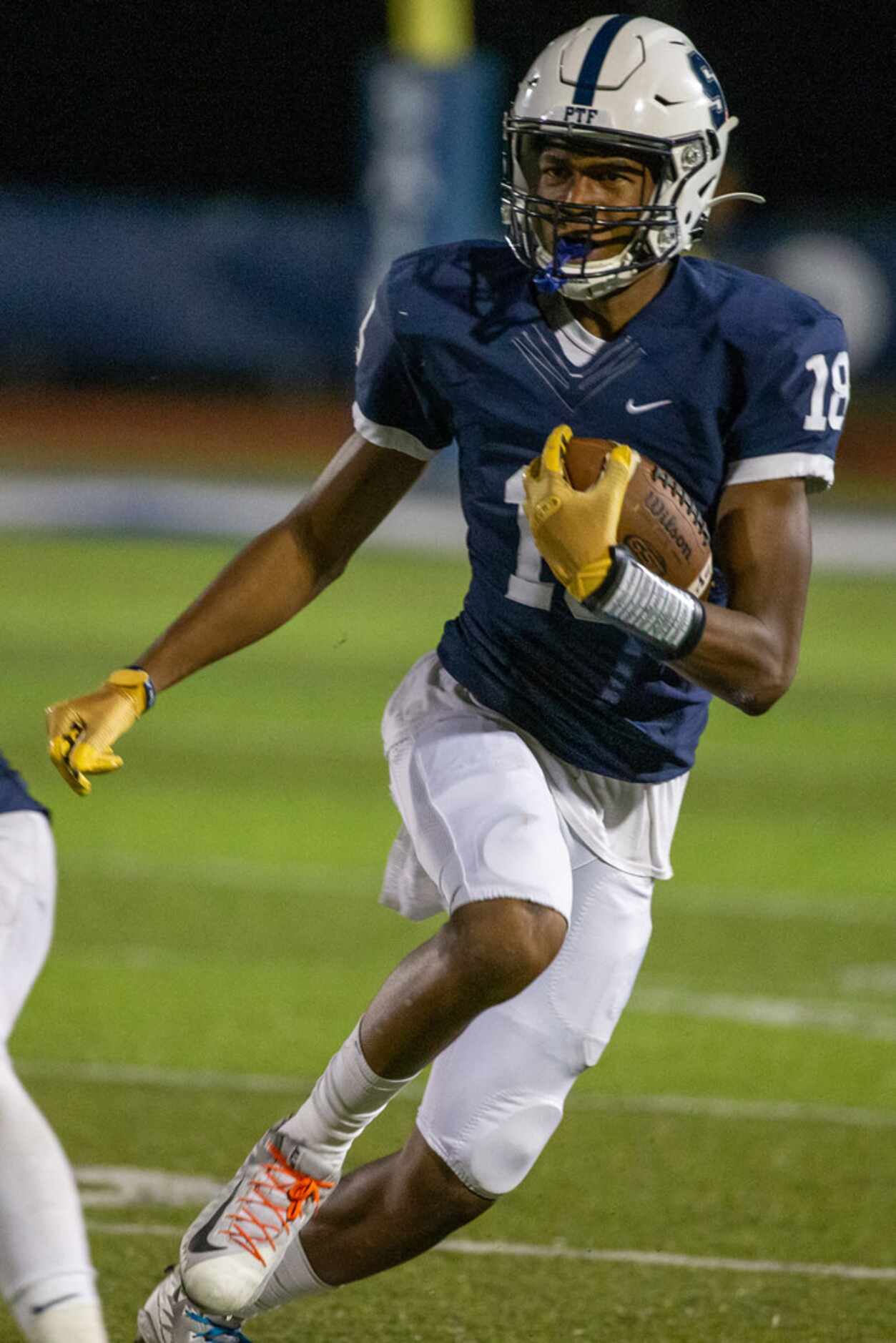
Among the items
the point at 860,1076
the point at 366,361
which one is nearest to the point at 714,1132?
the point at 860,1076

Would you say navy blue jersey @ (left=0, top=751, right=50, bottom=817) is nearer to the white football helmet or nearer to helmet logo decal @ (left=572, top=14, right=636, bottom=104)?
the white football helmet

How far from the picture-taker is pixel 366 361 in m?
3.29

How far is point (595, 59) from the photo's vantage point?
315 centimetres

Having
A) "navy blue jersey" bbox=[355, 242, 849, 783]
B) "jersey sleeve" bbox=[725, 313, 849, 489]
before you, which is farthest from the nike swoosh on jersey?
"jersey sleeve" bbox=[725, 313, 849, 489]

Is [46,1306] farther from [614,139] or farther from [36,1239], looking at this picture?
[614,139]

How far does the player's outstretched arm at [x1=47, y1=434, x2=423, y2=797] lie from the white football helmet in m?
0.42

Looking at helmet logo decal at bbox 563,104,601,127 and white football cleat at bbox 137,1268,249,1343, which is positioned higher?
helmet logo decal at bbox 563,104,601,127

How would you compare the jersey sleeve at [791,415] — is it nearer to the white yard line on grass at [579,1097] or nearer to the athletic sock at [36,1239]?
the athletic sock at [36,1239]

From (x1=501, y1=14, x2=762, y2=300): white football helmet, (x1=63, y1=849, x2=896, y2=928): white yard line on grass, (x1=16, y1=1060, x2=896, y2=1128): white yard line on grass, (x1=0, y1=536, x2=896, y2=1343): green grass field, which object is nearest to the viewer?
(x1=501, y1=14, x2=762, y2=300): white football helmet

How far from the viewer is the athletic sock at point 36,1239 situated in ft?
7.95

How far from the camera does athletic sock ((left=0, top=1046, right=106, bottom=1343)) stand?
7.95 feet

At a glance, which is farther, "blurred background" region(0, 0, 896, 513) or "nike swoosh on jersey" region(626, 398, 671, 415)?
"blurred background" region(0, 0, 896, 513)

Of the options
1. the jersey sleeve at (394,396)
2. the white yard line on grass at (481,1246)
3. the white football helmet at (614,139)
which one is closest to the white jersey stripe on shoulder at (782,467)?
the white football helmet at (614,139)

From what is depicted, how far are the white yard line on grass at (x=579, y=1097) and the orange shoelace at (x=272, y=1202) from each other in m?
1.63
